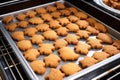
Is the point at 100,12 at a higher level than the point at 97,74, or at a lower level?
higher

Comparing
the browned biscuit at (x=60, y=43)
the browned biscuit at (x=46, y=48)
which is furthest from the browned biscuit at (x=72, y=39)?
the browned biscuit at (x=46, y=48)

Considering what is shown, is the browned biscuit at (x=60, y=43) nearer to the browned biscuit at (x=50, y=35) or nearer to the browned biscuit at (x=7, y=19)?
the browned biscuit at (x=50, y=35)

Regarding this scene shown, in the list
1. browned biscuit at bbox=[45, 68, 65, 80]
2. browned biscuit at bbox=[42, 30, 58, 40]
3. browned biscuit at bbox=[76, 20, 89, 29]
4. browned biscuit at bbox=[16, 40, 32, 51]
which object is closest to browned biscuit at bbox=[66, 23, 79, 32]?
browned biscuit at bbox=[76, 20, 89, 29]

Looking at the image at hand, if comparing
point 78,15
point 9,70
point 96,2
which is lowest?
point 9,70

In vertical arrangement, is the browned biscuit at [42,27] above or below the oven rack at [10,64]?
above

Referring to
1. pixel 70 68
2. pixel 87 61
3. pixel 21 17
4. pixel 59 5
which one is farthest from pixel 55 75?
pixel 59 5

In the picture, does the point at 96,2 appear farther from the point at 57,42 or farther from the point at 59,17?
the point at 57,42

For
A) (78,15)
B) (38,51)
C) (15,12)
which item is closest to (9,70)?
(38,51)
